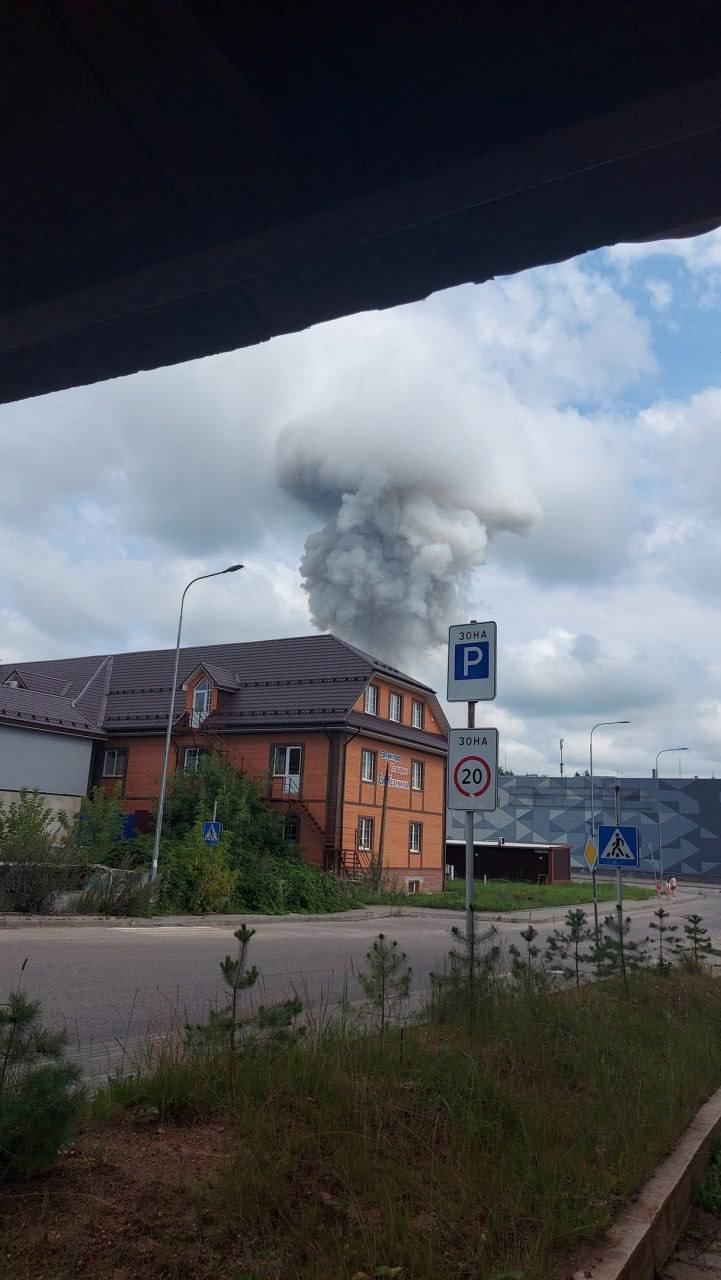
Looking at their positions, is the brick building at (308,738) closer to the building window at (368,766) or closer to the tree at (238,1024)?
the building window at (368,766)

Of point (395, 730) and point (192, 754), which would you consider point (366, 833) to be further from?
point (192, 754)

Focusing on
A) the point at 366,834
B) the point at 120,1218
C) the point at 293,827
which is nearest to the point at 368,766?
the point at 366,834

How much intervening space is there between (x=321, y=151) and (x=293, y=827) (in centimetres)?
3371

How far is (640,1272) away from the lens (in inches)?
140

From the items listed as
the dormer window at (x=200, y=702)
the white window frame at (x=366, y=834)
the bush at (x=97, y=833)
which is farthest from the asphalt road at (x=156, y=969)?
the dormer window at (x=200, y=702)

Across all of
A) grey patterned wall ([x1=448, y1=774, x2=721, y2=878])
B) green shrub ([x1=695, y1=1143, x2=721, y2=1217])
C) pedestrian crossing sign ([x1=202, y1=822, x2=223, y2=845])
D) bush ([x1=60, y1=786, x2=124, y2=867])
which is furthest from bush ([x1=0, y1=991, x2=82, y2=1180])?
grey patterned wall ([x1=448, y1=774, x2=721, y2=878])

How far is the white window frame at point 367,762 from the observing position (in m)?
36.1

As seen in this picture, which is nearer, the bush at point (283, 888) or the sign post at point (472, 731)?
the sign post at point (472, 731)

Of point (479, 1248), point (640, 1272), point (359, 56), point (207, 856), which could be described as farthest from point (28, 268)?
point (207, 856)

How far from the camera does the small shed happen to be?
1922 inches

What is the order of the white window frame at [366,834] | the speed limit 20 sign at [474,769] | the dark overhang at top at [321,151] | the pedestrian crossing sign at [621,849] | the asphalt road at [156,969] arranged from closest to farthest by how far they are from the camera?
the dark overhang at top at [321,151]
the speed limit 20 sign at [474,769]
the asphalt road at [156,969]
the pedestrian crossing sign at [621,849]
the white window frame at [366,834]

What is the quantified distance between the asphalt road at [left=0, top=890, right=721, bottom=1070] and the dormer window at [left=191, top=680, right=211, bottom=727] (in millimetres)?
16379

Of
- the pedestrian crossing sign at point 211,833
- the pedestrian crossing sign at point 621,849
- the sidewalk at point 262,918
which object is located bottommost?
the sidewalk at point 262,918

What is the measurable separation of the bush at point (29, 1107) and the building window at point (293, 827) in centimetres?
3104
